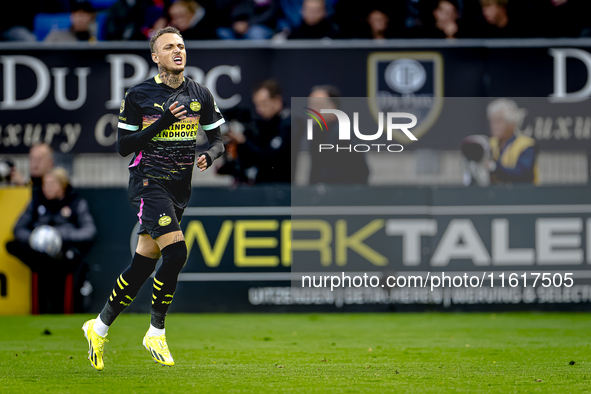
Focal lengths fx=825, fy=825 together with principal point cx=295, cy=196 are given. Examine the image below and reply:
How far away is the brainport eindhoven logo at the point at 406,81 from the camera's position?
29.4 feet

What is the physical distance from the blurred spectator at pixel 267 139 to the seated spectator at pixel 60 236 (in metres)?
1.85

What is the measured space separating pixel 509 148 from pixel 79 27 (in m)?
5.40

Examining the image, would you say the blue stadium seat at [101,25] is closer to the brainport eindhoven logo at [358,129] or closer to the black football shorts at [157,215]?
the brainport eindhoven logo at [358,129]

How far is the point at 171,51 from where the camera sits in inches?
211

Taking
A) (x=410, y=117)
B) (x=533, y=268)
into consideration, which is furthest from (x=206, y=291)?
(x=533, y=268)

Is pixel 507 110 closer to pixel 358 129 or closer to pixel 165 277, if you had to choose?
pixel 358 129

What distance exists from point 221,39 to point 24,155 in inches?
109

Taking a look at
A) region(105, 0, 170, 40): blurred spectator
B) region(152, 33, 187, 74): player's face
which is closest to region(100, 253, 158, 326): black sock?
region(152, 33, 187, 74): player's face

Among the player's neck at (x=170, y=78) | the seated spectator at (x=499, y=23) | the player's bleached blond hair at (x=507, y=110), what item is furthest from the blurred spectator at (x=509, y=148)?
the player's neck at (x=170, y=78)

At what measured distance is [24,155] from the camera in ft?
29.7

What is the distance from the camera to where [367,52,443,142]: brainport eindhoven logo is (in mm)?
8969

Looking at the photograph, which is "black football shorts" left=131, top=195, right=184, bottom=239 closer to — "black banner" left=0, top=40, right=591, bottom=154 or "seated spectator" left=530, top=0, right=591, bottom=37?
"black banner" left=0, top=40, right=591, bottom=154

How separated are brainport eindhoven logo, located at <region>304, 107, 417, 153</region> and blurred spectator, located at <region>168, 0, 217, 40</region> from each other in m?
1.95

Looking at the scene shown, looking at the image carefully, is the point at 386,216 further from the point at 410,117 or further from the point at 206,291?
the point at 206,291
